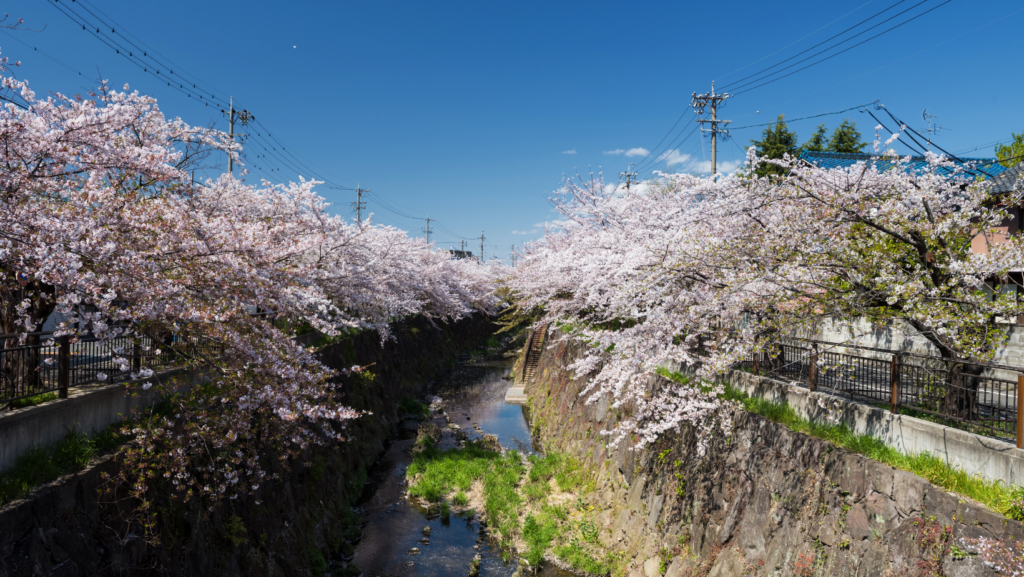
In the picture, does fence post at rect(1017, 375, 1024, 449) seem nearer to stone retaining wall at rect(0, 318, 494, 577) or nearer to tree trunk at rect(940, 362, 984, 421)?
tree trunk at rect(940, 362, 984, 421)

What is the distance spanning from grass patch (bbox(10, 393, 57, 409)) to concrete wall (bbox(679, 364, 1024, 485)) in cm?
1213

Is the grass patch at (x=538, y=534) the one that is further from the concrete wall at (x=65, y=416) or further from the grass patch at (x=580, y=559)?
the concrete wall at (x=65, y=416)

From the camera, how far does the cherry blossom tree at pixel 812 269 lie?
7156 millimetres

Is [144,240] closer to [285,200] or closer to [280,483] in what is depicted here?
[280,483]

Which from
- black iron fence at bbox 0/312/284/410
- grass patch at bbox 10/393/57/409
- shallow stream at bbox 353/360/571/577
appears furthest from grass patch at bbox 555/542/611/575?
grass patch at bbox 10/393/57/409

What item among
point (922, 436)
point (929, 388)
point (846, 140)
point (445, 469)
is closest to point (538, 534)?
point (445, 469)

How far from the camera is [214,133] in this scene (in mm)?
11391

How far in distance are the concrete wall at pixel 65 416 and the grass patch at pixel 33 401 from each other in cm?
19

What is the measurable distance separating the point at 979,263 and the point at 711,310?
13.4ft

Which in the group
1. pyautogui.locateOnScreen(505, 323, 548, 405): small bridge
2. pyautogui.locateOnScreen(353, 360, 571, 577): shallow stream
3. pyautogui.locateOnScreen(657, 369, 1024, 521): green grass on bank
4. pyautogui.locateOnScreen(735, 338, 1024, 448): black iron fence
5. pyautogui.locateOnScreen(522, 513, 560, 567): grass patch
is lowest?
pyautogui.locateOnScreen(353, 360, 571, 577): shallow stream

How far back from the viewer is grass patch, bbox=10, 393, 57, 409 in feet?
23.1

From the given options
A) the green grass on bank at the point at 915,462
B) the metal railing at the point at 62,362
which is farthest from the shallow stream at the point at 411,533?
Answer: the metal railing at the point at 62,362

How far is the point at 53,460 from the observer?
6.75 m

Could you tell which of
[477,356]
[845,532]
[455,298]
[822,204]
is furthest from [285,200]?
[477,356]
